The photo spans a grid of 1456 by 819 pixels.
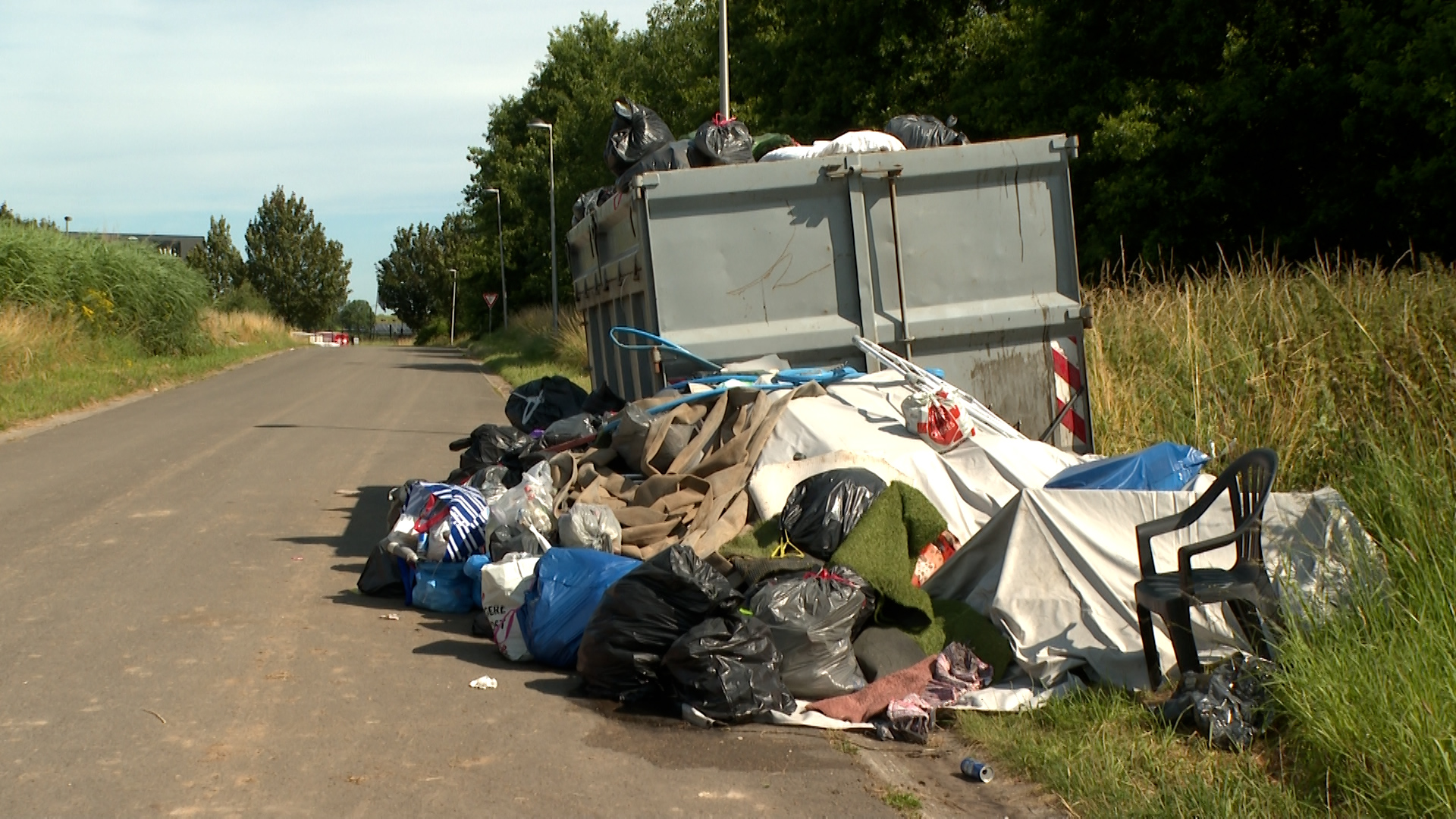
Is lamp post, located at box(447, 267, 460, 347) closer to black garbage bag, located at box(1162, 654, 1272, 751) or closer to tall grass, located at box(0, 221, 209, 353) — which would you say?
tall grass, located at box(0, 221, 209, 353)

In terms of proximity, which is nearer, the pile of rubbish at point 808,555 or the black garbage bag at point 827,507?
the pile of rubbish at point 808,555

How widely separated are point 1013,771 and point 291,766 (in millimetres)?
2528

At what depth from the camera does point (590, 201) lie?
34.9 feet

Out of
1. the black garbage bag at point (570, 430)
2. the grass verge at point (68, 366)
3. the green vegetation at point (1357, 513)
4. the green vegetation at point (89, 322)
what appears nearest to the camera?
the green vegetation at point (1357, 513)

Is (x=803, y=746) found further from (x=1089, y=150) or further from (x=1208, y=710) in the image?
(x=1089, y=150)

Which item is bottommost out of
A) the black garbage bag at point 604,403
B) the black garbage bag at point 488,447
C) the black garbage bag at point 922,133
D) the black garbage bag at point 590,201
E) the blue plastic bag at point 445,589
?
the blue plastic bag at point 445,589

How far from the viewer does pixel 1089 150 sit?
1939 centimetres

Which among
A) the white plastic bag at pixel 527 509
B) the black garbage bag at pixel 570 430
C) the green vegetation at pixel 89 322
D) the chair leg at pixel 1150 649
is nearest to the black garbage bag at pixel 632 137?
the black garbage bag at pixel 570 430

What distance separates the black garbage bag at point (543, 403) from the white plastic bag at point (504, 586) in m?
3.49

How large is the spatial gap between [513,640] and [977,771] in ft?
8.08

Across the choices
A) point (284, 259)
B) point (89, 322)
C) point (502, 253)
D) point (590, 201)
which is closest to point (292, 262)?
point (284, 259)

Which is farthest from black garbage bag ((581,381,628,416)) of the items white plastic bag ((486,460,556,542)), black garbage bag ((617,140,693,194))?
white plastic bag ((486,460,556,542))

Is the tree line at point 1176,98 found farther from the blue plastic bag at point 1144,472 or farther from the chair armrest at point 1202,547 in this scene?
the chair armrest at point 1202,547

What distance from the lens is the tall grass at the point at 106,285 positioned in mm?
Result: 24031
